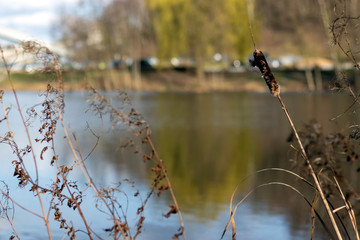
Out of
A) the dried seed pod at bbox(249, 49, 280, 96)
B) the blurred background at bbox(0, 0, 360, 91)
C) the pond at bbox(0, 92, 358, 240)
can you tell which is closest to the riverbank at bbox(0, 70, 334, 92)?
the blurred background at bbox(0, 0, 360, 91)

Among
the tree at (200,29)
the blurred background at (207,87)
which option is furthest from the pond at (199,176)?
the tree at (200,29)

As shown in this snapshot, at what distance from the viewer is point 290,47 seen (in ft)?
216

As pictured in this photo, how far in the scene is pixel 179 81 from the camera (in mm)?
50688

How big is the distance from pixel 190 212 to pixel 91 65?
50.3 metres

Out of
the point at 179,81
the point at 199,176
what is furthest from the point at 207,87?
the point at 199,176

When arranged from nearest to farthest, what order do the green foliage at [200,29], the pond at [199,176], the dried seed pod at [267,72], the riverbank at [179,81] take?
the dried seed pod at [267,72]
the pond at [199,176]
the green foliage at [200,29]
the riverbank at [179,81]

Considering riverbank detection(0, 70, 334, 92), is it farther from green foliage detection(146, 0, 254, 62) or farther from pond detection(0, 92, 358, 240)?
pond detection(0, 92, 358, 240)

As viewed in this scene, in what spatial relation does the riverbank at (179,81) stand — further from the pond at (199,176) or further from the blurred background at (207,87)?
the pond at (199,176)

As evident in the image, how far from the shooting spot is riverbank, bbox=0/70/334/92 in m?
47.2

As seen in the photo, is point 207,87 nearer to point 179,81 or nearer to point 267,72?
point 179,81

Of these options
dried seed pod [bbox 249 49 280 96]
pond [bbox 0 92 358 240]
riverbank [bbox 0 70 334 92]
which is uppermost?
riverbank [bbox 0 70 334 92]

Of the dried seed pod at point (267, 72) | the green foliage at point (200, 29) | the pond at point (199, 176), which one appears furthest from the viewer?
the green foliage at point (200, 29)

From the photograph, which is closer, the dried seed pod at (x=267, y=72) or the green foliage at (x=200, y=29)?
the dried seed pod at (x=267, y=72)

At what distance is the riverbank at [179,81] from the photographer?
47.2m
